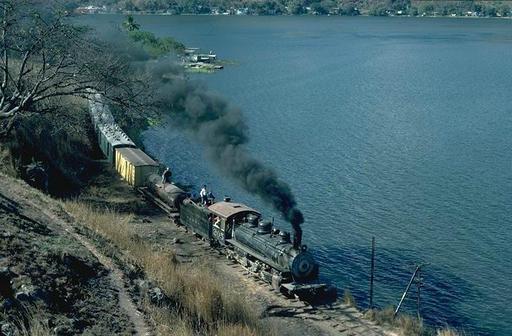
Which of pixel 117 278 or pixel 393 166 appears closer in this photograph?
pixel 117 278

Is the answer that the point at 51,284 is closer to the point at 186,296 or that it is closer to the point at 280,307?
the point at 186,296

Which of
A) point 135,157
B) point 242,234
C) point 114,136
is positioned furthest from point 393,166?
point 242,234

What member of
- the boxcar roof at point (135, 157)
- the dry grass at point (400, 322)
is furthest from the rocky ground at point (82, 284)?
the boxcar roof at point (135, 157)

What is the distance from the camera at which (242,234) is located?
29.9 meters

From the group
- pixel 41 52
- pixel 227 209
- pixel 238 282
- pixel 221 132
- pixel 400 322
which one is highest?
pixel 41 52

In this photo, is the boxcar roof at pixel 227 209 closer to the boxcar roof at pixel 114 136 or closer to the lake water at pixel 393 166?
the lake water at pixel 393 166

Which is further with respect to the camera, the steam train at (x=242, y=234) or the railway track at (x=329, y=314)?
the steam train at (x=242, y=234)

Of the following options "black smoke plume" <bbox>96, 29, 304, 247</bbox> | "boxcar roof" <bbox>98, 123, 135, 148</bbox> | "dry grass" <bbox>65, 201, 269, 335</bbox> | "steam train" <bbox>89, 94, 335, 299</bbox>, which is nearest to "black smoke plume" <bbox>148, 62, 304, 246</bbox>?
"black smoke plume" <bbox>96, 29, 304, 247</bbox>

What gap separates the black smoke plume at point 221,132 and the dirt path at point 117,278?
8.41 metres

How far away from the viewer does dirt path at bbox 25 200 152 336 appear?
1794 cm

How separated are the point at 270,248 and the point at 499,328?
11.3 m

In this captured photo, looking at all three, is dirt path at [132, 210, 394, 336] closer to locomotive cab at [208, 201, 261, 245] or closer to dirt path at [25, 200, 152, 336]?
locomotive cab at [208, 201, 261, 245]

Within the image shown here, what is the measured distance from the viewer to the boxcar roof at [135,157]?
135ft

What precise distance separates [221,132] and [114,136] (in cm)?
1466
